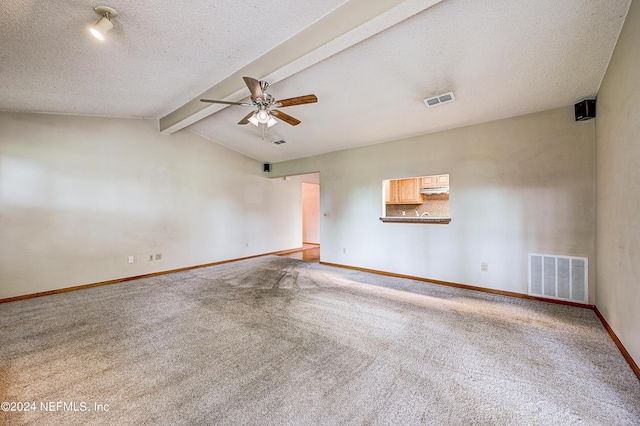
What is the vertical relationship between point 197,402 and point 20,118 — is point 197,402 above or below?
below

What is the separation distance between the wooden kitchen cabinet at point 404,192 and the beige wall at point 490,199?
1015 mm

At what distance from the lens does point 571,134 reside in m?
3.27

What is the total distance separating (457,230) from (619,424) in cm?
285

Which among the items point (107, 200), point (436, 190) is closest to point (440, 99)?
point (436, 190)

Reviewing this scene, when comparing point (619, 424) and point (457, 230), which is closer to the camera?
point (619, 424)

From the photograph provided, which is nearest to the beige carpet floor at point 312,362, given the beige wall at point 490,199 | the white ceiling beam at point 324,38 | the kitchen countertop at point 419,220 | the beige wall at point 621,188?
the beige wall at point 621,188

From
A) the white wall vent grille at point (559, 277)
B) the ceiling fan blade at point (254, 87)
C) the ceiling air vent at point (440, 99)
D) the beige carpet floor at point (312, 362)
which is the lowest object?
the beige carpet floor at point (312, 362)

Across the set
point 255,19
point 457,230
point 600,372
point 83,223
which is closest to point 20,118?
point 83,223

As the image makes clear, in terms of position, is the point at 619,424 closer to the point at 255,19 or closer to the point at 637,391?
the point at 637,391

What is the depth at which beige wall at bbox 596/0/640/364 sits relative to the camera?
1.90 m

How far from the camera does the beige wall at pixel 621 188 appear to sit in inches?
74.6

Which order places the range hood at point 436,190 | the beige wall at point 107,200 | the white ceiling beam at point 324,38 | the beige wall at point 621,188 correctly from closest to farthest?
the beige wall at point 621,188 < the white ceiling beam at point 324,38 < the beige wall at point 107,200 < the range hood at point 436,190

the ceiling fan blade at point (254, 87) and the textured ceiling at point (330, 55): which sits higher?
the textured ceiling at point (330, 55)

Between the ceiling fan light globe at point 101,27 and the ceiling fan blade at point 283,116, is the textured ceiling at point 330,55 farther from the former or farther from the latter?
the ceiling fan blade at point 283,116
